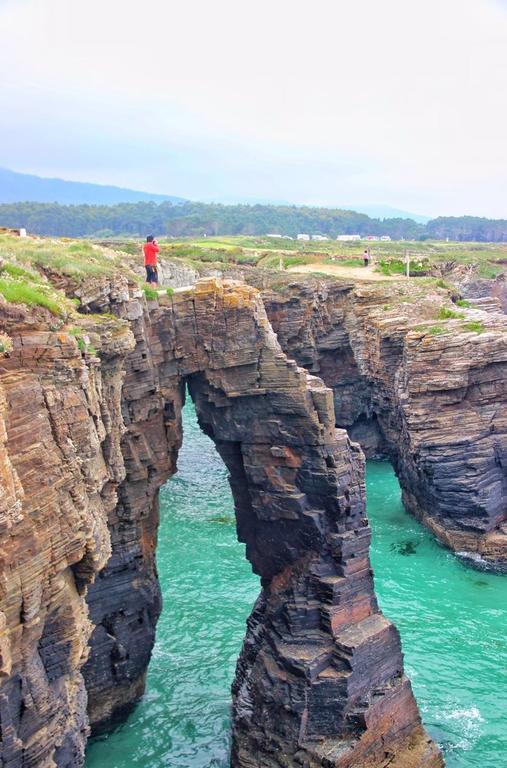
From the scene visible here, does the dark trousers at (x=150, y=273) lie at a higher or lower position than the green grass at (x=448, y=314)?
higher

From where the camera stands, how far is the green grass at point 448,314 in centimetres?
4119

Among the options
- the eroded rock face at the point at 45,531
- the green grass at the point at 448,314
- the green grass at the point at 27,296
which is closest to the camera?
the eroded rock face at the point at 45,531

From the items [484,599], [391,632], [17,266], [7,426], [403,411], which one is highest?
[17,266]

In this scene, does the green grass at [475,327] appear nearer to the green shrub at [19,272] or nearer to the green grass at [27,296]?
the green shrub at [19,272]

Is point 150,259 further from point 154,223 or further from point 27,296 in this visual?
point 154,223

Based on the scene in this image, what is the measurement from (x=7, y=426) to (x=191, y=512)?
32721 millimetres

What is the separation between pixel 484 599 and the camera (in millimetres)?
34281

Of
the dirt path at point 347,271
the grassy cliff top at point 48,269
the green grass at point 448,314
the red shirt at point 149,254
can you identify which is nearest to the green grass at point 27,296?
the grassy cliff top at point 48,269

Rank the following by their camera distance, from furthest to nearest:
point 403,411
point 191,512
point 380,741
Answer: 1. point 191,512
2. point 403,411
3. point 380,741

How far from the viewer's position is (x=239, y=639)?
30.0m

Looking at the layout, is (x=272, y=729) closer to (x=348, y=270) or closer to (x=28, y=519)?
(x=28, y=519)

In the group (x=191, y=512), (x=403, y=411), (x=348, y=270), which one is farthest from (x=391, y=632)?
(x=348, y=270)

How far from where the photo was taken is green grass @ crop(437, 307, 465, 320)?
135 feet

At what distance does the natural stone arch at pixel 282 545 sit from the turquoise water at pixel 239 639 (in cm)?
195
